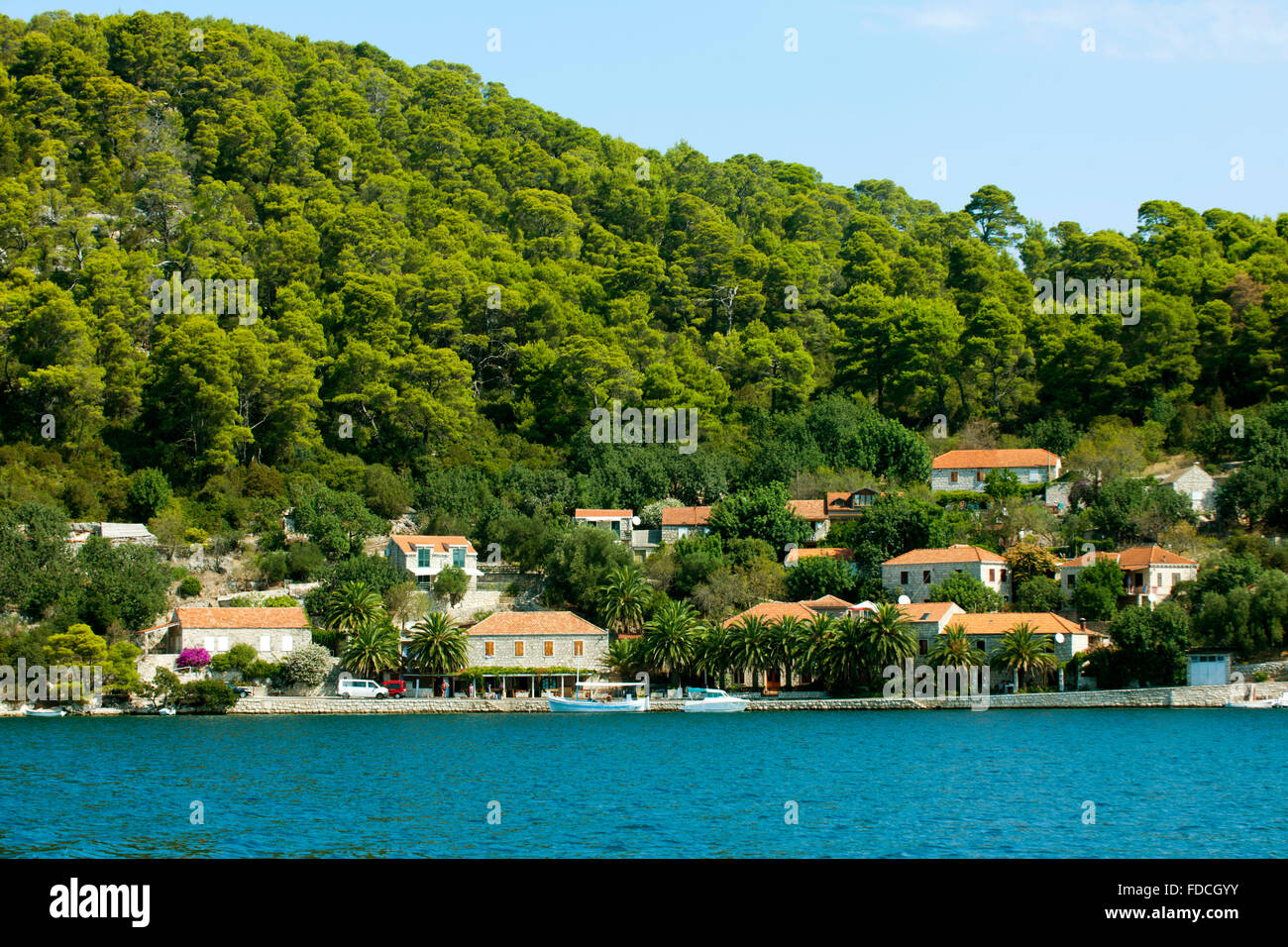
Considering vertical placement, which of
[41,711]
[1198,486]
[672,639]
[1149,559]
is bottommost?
[41,711]

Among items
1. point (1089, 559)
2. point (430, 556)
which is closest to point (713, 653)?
point (430, 556)

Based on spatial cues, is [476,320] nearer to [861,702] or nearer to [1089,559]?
[861,702]

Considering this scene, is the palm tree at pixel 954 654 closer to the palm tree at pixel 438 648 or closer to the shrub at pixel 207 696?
the palm tree at pixel 438 648

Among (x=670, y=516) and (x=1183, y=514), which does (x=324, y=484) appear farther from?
(x=1183, y=514)

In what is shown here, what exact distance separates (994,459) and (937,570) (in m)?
14.0

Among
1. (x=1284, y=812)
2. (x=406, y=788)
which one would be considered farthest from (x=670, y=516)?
(x=1284, y=812)

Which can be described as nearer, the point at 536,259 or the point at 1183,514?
the point at 1183,514

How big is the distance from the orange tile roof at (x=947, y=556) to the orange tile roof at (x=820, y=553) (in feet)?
9.53

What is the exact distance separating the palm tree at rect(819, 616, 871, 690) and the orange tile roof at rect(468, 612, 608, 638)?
922cm

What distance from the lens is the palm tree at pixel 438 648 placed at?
52.4m

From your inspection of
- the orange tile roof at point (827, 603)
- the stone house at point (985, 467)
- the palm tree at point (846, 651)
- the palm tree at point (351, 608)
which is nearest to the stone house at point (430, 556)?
the palm tree at point (351, 608)

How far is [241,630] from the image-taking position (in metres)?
51.6

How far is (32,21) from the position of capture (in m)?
99.8
